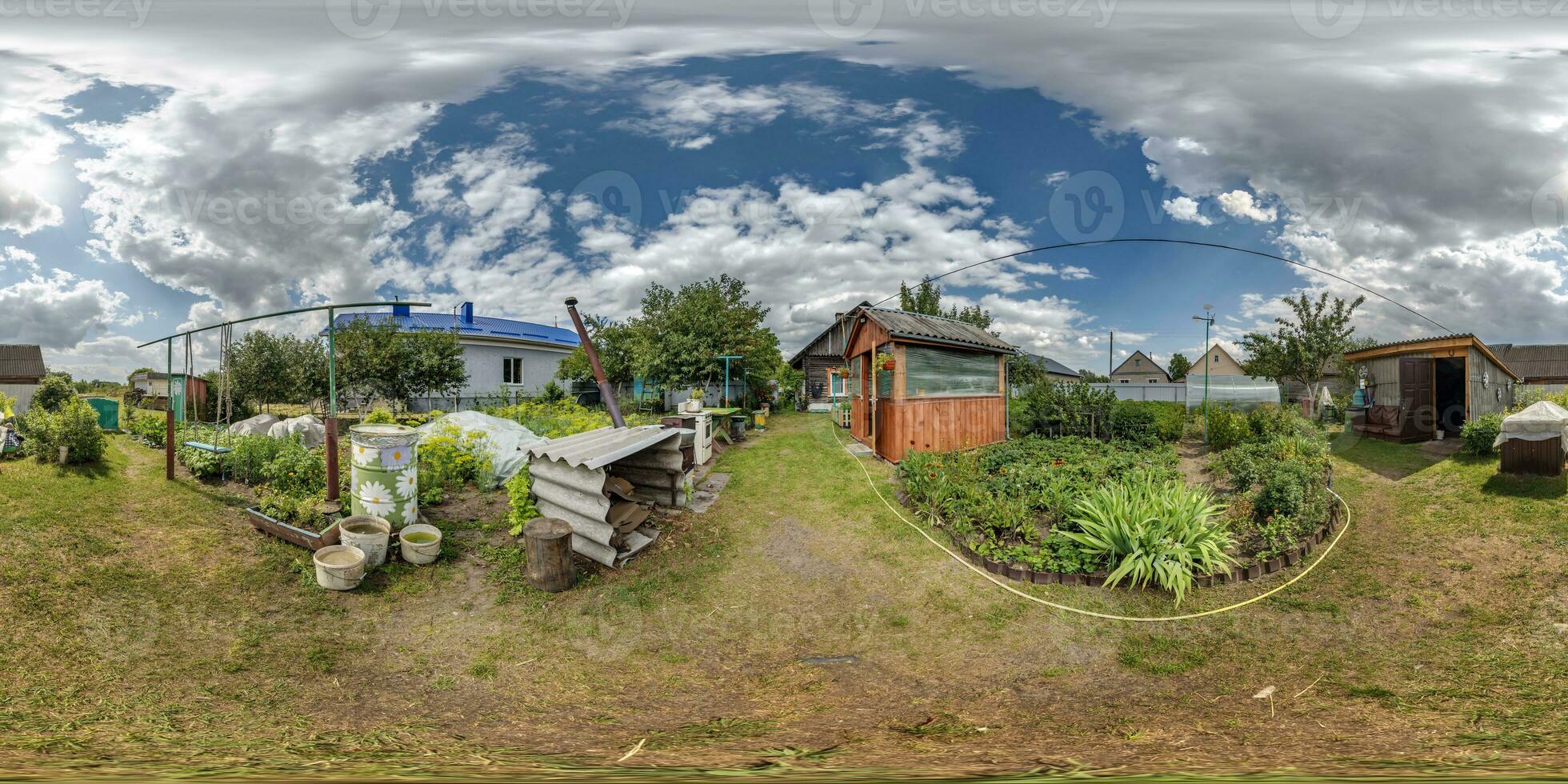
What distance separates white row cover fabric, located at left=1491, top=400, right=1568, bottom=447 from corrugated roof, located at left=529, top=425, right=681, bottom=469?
1135 centimetres

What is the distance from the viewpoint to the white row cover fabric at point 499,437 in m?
9.98

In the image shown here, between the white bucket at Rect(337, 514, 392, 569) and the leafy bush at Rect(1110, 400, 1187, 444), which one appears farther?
the leafy bush at Rect(1110, 400, 1187, 444)

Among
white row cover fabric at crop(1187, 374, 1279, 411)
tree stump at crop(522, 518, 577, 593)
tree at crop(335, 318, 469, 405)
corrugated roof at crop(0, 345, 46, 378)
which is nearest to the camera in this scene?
tree stump at crop(522, 518, 577, 593)

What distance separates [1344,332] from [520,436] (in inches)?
1088

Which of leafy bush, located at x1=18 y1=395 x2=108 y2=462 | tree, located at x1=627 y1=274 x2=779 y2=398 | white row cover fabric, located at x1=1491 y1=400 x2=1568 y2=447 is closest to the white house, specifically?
tree, located at x1=627 y1=274 x2=779 y2=398

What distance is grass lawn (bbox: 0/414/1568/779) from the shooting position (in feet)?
11.2

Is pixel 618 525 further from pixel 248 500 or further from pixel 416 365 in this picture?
pixel 416 365

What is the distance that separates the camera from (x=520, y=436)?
10.8 m

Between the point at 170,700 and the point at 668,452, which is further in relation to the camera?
the point at 668,452

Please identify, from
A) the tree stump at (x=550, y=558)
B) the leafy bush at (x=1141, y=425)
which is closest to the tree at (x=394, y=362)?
the tree stump at (x=550, y=558)

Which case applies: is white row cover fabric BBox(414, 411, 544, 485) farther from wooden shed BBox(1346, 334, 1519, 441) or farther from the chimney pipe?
wooden shed BBox(1346, 334, 1519, 441)

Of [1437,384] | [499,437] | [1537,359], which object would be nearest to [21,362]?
[499,437]

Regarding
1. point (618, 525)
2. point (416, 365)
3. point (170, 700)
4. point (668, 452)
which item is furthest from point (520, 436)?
point (416, 365)

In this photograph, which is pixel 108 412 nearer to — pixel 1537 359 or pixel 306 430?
pixel 306 430
